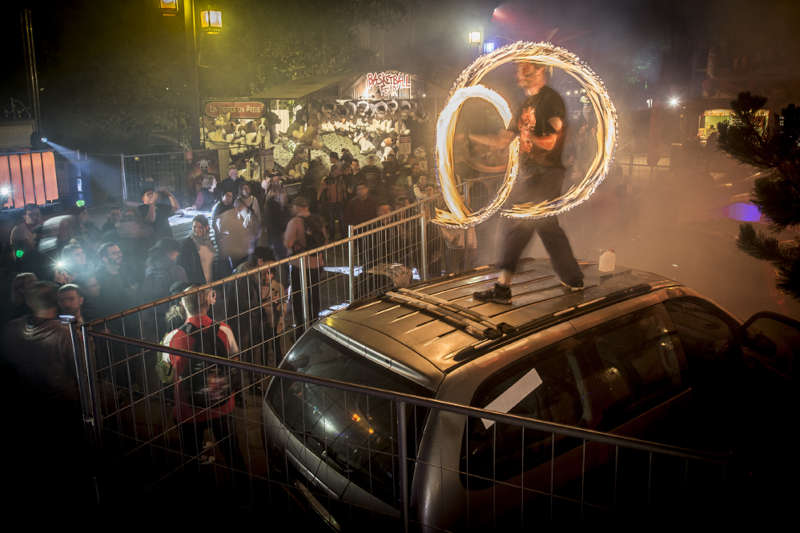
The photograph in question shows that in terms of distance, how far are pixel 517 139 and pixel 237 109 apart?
15.3 m

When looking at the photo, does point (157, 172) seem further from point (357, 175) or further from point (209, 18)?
point (357, 175)

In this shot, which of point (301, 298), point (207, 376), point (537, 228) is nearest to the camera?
point (207, 376)

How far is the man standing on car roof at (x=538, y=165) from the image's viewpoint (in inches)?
208

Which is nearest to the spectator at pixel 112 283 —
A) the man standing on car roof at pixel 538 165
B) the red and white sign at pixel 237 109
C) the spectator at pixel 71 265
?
the spectator at pixel 71 265

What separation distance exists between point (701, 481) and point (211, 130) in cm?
1818

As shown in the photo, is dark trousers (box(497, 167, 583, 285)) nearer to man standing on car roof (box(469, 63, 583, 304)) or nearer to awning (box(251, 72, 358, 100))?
man standing on car roof (box(469, 63, 583, 304))

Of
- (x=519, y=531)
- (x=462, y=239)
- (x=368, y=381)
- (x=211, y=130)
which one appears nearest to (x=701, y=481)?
(x=519, y=531)

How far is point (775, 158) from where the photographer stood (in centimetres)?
525

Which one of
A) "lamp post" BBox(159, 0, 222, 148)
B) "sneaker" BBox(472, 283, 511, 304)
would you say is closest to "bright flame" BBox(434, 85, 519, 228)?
"sneaker" BBox(472, 283, 511, 304)

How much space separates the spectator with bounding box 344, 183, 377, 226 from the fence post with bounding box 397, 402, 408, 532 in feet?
25.2

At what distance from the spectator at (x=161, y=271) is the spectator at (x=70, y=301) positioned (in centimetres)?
90

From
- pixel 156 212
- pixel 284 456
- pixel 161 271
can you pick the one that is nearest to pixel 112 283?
pixel 161 271

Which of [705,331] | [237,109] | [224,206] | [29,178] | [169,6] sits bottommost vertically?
[705,331]

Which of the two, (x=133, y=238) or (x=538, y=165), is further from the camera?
(x=133, y=238)
